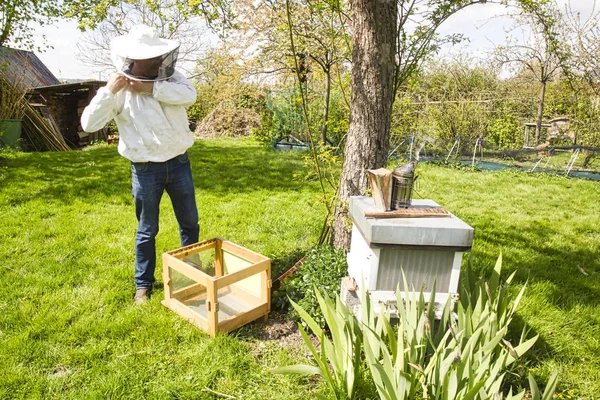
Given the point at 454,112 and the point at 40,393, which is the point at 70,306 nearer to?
the point at 40,393

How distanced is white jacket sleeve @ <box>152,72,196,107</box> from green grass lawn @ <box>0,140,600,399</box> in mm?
1480

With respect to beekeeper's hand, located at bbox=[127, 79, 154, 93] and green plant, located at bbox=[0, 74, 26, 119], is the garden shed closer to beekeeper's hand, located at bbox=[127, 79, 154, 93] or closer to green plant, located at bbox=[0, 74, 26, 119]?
green plant, located at bbox=[0, 74, 26, 119]

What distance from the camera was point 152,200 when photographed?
304cm

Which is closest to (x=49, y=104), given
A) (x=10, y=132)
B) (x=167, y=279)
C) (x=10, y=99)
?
(x=10, y=99)

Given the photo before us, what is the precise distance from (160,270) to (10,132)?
25.4 feet

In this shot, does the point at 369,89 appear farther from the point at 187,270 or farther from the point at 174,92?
the point at 187,270

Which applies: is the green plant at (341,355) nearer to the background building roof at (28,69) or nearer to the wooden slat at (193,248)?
the wooden slat at (193,248)

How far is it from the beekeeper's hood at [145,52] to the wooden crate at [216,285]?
1.26 meters

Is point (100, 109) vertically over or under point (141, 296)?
over

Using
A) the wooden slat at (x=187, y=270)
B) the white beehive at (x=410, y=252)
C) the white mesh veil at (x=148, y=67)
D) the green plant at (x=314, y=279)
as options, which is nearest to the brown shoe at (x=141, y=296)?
the wooden slat at (x=187, y=270)

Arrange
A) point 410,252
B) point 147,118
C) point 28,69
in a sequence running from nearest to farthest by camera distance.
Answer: point 410,252
point 147,118
point 28,69

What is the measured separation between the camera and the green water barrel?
891 cm

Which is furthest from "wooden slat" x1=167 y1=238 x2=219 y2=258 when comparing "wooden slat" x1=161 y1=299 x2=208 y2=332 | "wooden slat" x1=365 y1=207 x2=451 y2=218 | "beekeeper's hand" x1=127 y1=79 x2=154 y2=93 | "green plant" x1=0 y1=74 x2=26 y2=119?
"green plant" x1=0 y1=74 x2=26 y2=119

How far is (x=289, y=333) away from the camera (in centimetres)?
288
